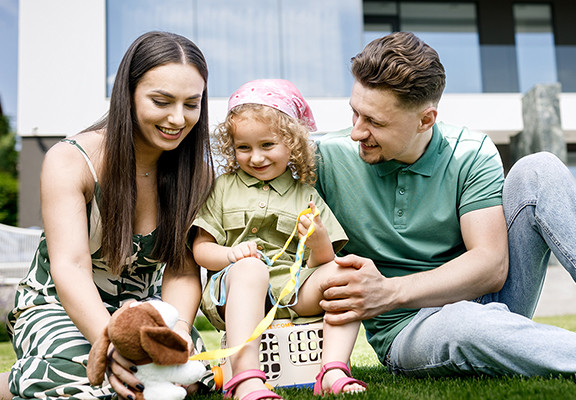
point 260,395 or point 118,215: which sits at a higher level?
point 118,215

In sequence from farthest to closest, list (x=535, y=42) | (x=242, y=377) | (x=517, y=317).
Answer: (x=535, y=42)
(x=517, y=317)
(x=242, y=377)

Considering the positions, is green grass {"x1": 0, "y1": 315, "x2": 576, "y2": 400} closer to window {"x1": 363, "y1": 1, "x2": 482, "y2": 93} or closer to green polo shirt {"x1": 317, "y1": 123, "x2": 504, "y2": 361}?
green polo shirt {"x1": 317, "y1": 123, "x2": 504, "y2": 361}

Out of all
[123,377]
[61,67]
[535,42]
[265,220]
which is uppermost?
[535,42]

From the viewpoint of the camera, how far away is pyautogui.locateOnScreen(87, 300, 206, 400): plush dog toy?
1511 mm

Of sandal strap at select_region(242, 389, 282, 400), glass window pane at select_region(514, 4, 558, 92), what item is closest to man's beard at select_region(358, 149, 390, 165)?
sandal strap at select_region(242, 389, 282, 400)

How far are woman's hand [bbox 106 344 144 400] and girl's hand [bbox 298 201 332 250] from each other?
0.81 m

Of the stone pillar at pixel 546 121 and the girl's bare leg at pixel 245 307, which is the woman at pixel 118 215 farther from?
the stone pillar at pixel 546 121

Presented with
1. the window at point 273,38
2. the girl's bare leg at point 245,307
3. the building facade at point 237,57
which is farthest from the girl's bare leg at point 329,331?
the window at point 273,38

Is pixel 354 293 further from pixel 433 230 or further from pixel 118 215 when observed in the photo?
pixel 118 215

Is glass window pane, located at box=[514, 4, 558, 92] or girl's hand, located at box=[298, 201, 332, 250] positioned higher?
glass window pane, located at box=[514, 4, 558, 92]

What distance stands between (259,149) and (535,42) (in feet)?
40.0

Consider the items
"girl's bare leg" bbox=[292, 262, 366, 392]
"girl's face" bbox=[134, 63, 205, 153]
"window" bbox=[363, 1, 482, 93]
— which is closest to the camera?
"girl's bare leg" bbox=[292, 262, 366, 392]

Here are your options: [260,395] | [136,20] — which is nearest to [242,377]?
[260,395]

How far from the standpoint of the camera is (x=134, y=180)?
7.37 ft
